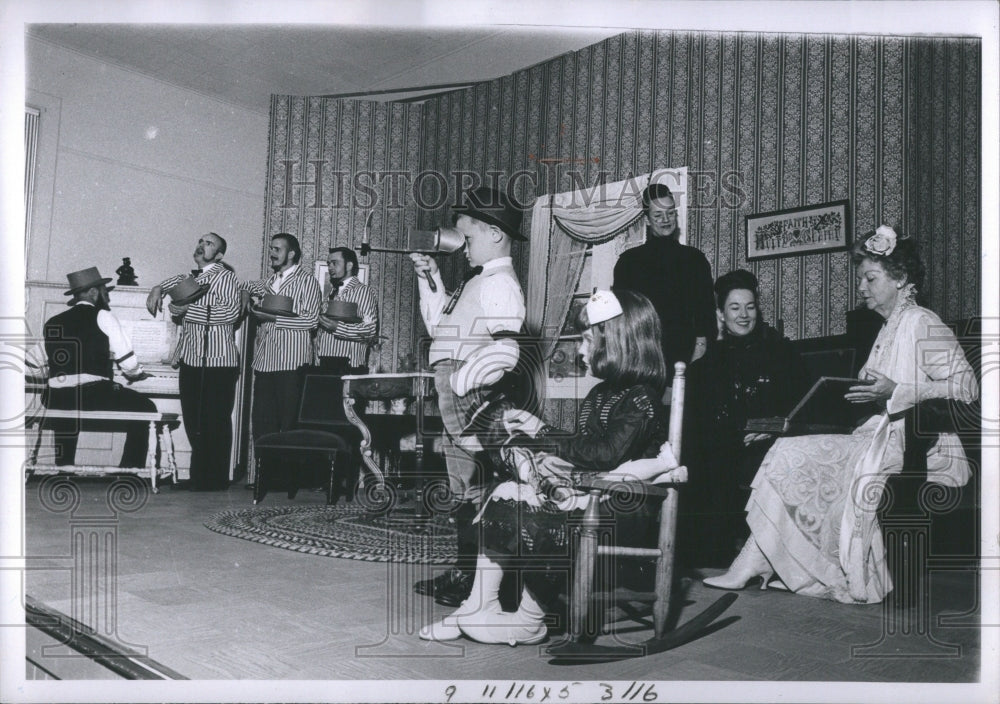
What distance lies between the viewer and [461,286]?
2.83m

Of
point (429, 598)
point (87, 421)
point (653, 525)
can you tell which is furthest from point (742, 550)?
point (87, 421)

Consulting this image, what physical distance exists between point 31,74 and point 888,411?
337cm

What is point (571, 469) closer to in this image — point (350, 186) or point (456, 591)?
point (456, 591)

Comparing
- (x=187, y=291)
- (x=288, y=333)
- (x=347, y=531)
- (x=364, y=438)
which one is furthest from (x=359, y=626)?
(x=187, y=291)

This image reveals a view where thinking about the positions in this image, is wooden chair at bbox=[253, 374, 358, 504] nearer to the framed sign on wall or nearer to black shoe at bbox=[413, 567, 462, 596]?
black shoe at bbox=[413, 567, 462, 596]

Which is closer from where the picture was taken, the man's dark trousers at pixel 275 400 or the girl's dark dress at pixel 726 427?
the girl's dark dress at pixel 726 427

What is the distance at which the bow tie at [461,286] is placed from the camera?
2779 mm

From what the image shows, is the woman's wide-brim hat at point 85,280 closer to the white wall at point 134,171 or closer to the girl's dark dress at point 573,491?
the white wall at point 134,171

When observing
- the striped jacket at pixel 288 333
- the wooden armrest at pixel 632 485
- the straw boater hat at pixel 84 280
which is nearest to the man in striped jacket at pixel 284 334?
the striped jacket at pixel 288 333

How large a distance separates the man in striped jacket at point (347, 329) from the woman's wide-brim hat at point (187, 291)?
52 cm

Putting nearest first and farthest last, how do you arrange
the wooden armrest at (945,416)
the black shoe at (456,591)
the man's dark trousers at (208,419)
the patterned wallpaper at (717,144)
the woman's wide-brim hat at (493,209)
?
the black shoe at (456,591)
the wooden armrest at (945,416)
the woman's wide-brim hat at (493,209)
the patterned wallpaper at (717,144)
the man's dark trousers at (208,419)

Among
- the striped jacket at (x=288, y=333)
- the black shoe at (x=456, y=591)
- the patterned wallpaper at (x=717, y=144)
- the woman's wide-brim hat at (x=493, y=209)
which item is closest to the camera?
the black shoe at (x=456, y=591)

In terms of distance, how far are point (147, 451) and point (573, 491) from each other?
6.49 feet

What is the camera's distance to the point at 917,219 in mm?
3355
